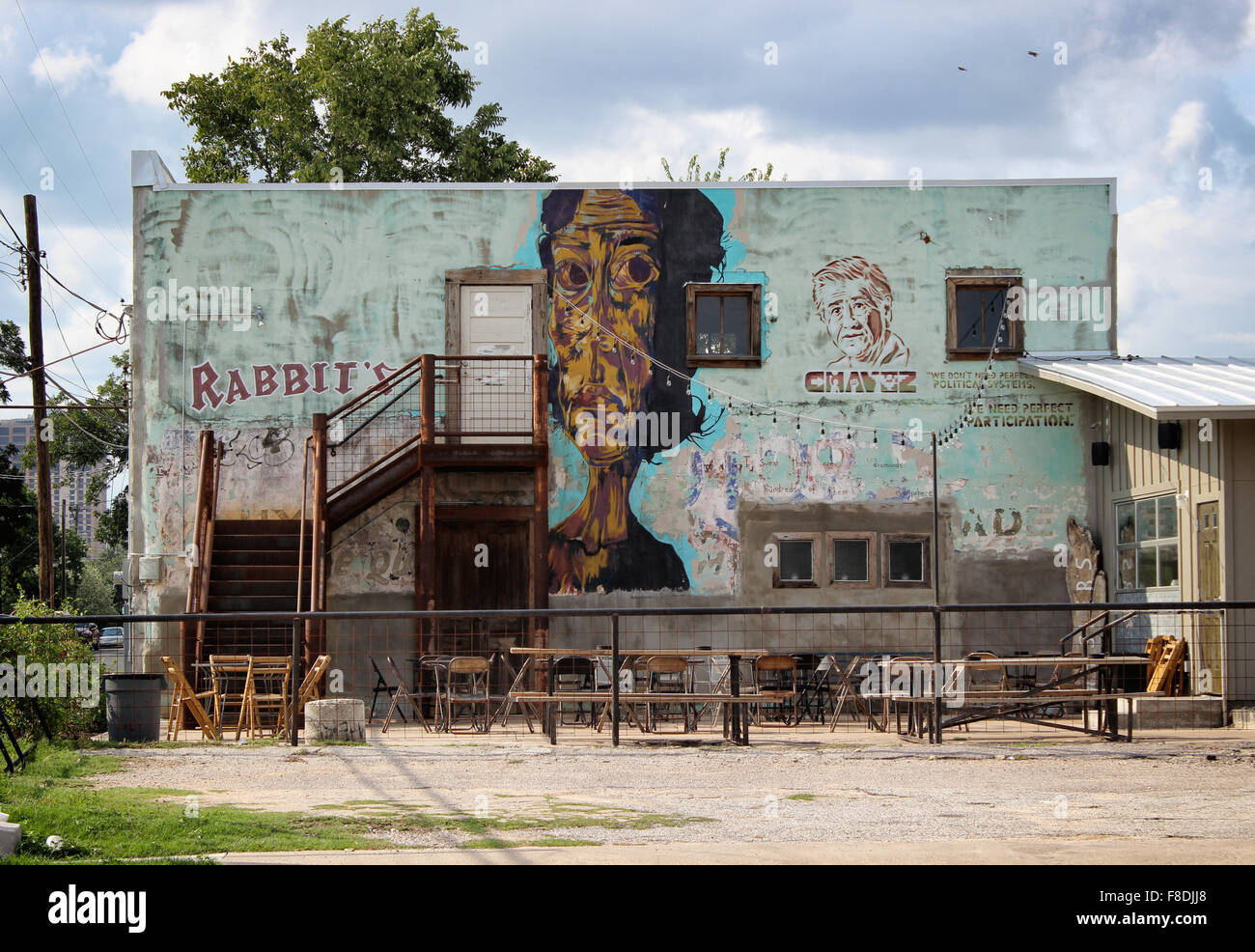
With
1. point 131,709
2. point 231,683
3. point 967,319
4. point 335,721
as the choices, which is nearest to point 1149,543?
point 967,319

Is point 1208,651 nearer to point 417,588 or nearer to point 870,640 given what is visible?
point 870,640

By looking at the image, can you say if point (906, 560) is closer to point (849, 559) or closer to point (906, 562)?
point (906, 562)

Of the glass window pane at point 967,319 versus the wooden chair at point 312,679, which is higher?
the glass window pane at point 967,319

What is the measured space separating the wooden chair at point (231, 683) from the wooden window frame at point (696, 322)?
7486 millimetres

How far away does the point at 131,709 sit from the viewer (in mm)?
13578

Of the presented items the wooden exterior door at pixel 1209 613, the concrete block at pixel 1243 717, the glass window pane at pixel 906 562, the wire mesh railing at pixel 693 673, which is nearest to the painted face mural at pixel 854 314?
the glass window pane at pixel 906 562

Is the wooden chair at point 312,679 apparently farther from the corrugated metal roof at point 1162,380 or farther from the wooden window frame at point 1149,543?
the wooden window frame at point 1149,543

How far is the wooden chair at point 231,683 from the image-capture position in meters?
14.5

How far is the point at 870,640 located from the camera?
61.7 feet

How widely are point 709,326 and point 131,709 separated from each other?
31.6 ft

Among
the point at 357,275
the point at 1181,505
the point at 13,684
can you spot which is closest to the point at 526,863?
the point at 13,684

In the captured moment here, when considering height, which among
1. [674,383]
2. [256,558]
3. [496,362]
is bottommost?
[256,558]
